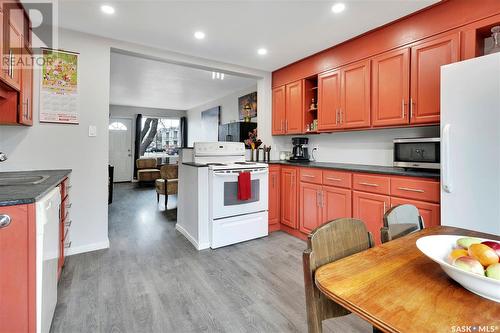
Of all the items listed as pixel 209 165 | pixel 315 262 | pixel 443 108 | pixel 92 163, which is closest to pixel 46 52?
pixel 92 163

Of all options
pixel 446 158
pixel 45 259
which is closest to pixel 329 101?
pixel 446 158

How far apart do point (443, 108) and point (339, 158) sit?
164cm

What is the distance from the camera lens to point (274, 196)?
3.56 metres

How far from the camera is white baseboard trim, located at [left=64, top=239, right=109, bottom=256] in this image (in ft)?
8.78

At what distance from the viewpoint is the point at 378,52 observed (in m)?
2.66

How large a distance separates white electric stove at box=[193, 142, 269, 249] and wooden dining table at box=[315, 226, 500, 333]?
7.12 feet

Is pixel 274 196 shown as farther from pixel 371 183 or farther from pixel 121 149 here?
pixel 121 149

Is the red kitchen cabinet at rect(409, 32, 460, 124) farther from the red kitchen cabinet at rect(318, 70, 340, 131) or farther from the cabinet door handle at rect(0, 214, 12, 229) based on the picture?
the cabinet door handle at rect(0, 214, 12, 229)

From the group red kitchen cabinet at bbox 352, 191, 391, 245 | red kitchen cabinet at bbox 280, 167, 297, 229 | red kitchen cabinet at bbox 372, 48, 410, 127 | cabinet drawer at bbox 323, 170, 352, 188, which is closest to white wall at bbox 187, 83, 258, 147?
red kitchen cabinet at bbox 280, 167, 297, 229

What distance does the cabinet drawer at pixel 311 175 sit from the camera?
2.98m

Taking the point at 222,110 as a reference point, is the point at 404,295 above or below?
below

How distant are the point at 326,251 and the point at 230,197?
2174 millimetres

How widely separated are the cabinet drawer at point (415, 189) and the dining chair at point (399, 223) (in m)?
0.97

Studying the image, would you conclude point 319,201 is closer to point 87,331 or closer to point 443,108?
point 443,108
